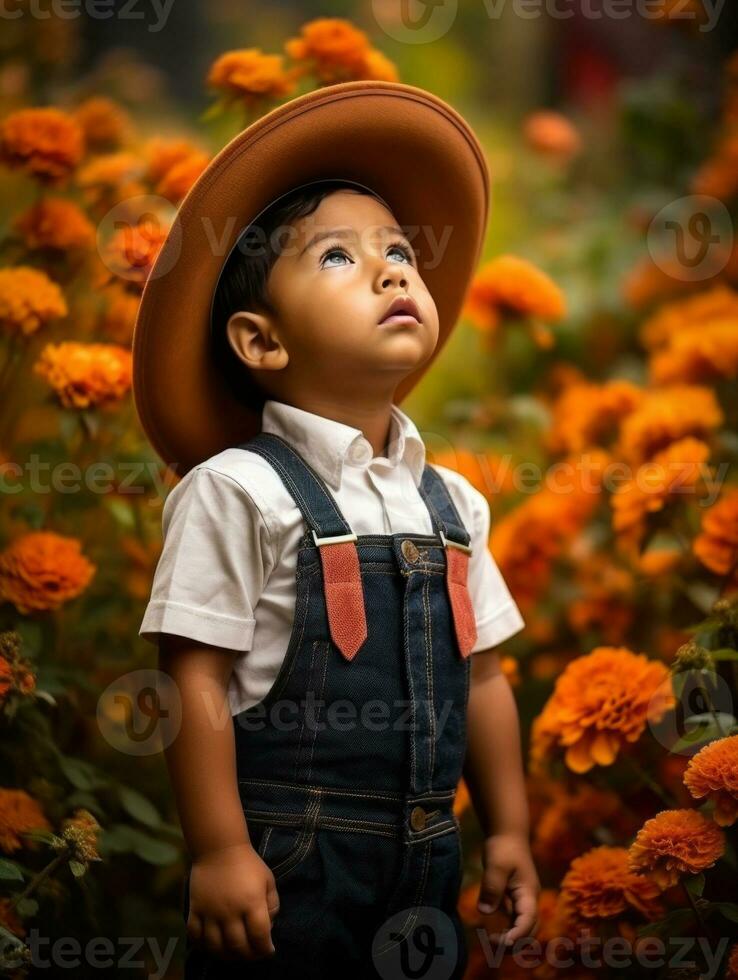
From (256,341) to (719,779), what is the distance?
673 millimetres

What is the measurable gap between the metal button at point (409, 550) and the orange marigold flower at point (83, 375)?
1.42 feet

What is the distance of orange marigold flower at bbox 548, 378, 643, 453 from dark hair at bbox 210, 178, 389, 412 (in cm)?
64

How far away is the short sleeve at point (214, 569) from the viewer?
1.01 meters

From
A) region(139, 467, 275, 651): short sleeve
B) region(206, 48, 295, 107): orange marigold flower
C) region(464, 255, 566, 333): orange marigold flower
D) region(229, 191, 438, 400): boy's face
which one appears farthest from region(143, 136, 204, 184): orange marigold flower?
region(139, 467, 275, 651): short sleeve

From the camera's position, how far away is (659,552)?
1.58 metres

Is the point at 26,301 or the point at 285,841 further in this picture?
the point at 26,301

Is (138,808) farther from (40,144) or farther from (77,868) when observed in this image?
(40,144)

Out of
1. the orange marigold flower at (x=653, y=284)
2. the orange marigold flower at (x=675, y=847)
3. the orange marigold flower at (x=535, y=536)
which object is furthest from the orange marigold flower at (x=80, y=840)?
the orange marigold flower at (x=653, y=284)

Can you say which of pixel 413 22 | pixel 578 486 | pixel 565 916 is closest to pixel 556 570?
pixel 578 486

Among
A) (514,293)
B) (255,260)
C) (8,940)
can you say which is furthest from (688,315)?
(8,940)

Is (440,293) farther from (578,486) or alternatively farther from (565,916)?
(565,916)

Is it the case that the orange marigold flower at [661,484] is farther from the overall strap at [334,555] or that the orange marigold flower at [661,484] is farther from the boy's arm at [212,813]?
the boy's arm at [212,813]

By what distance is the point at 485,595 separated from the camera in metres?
1.25

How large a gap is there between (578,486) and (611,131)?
1386 mm
